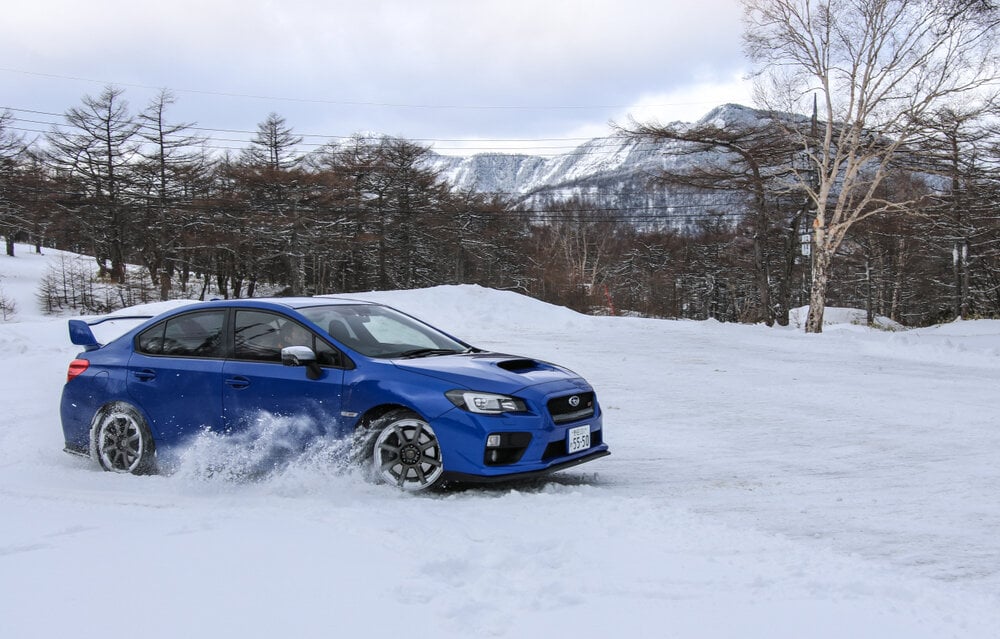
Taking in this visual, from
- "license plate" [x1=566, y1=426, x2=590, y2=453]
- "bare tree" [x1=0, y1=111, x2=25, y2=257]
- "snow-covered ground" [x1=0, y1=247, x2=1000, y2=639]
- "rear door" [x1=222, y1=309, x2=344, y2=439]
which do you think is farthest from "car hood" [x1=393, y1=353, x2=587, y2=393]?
"bare tree" [x1=0, y1=111, x2=25, y2=257]

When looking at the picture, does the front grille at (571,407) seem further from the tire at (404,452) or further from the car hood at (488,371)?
the tire at (404,452)

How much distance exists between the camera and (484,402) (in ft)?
16.1

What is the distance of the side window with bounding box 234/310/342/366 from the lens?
540cm

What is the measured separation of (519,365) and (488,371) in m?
0.42

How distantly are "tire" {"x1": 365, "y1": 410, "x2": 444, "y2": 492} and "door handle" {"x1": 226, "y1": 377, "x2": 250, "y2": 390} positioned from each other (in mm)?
1130

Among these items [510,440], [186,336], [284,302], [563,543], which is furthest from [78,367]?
[563,543]

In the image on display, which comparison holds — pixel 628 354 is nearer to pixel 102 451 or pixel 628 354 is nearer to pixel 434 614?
pixel 102 451

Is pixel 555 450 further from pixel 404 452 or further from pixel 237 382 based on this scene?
pixel 237 382

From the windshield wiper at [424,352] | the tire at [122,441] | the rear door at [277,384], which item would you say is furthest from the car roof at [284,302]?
the tire at [122,441]

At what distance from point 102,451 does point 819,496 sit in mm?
5787

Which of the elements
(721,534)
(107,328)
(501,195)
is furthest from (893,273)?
(721,534)

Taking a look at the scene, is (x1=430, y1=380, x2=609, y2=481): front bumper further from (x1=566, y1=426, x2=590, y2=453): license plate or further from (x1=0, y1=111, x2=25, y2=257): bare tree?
(x1=0, y1=111, x2=25, y2=257): bare tree

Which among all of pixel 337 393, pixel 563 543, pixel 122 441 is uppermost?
pixel 337 393

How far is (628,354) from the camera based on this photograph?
15422 mm
